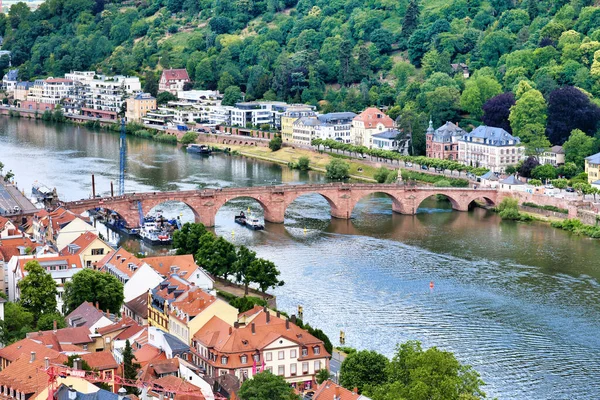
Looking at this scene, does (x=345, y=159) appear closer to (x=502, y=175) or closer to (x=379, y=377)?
(x=502, y=175)

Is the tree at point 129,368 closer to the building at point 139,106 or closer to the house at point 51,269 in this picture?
the house at point 51,269

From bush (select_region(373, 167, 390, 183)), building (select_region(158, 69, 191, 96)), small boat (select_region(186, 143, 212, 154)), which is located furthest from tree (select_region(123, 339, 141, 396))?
building (select_region(158, 69, 191, 96))

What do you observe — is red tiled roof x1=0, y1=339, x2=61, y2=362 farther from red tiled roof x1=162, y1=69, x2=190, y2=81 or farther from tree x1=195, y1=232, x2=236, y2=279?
red tiled roof x1=162, y1=69, x2=190, y2=81

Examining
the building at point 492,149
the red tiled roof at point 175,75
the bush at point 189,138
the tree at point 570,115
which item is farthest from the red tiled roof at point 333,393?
the red tiled roof at point 175,75

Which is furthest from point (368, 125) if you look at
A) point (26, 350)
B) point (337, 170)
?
point (26, 350)

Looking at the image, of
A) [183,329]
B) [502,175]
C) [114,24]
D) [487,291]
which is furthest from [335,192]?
[114,24]

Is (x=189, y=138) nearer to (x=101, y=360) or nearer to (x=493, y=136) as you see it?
(x=493, y=136)
